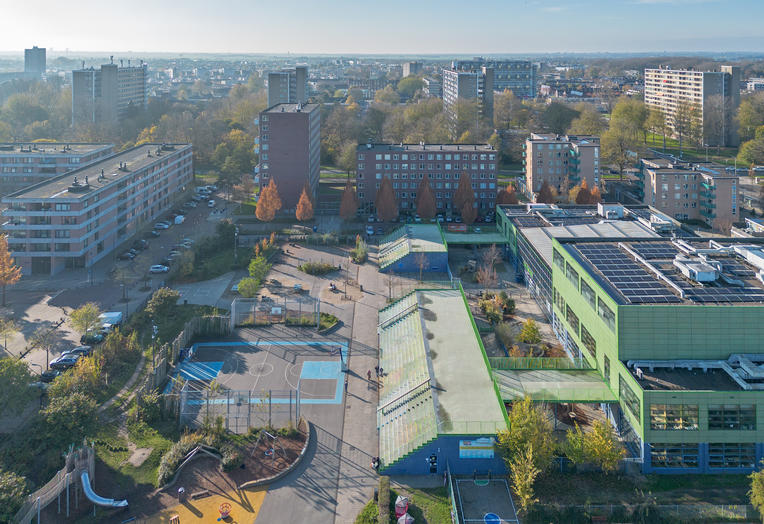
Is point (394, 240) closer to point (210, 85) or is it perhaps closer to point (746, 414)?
point (746, 414)

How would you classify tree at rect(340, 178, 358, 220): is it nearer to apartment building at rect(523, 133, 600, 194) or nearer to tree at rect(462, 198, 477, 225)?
tree at rect(462, 198, 477, 225)

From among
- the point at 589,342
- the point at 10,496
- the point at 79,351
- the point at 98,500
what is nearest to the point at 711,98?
the point at 589,342

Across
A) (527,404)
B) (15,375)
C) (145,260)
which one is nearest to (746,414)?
(527,404)

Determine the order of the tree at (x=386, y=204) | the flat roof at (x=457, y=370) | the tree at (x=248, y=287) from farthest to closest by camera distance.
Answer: the tree at (x=386, y=204), the tree at (x=248, y=287), the flat roof at (x=457, y=370)

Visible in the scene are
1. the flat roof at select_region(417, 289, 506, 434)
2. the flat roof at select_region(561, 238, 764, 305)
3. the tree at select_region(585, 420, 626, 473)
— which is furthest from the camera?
the flat roof at select_region(561, 238, 764, 305)

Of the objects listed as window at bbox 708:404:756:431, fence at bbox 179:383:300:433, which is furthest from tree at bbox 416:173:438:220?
window at bbox 708:404:756:431

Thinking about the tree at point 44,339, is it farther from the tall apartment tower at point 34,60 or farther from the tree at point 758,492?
the tall apartment tower at point 34,60

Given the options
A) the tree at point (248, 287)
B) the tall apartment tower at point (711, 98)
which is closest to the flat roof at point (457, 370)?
the tree at point (248, 287)
